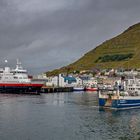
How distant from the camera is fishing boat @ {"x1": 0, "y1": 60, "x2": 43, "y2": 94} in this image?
17450 centimetres

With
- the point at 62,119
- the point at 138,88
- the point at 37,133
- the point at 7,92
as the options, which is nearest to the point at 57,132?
the point at 37,133

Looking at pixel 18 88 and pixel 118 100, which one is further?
pixel 18 88

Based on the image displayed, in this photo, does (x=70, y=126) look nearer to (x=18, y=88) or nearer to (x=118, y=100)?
(x=118, y=100)

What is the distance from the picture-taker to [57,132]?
2336 inches

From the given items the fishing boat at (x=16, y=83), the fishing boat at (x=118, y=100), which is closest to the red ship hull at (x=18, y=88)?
the fishing boat at (x=16, y=83)

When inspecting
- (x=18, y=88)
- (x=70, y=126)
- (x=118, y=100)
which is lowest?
(x=70, y=126)

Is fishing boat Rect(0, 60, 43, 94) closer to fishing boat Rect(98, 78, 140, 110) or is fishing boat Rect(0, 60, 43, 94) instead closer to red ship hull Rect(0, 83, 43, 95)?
red ship hull Rect(0, 83, 43, 95)

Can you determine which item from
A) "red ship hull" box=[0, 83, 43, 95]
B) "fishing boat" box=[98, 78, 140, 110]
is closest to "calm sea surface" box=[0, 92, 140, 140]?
"fishing boat" box=[98, 78, 140, 110]

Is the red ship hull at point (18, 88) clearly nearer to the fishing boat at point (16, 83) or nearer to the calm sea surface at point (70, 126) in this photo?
the fishing boat at point (16, 83)

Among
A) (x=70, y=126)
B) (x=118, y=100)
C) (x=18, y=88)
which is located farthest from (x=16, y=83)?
(x=70, y=126)

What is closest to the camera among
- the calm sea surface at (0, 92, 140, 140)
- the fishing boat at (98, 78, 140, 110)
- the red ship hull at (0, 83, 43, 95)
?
the calm sea surface at (0, 92, 140, 140)

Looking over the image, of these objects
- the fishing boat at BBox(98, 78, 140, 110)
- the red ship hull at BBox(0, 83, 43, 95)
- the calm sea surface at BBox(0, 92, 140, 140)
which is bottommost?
the calm sea surface at BBox(0, 92, 140, 140)

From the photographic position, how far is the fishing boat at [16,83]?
17450 centimetres

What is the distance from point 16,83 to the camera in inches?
6924
